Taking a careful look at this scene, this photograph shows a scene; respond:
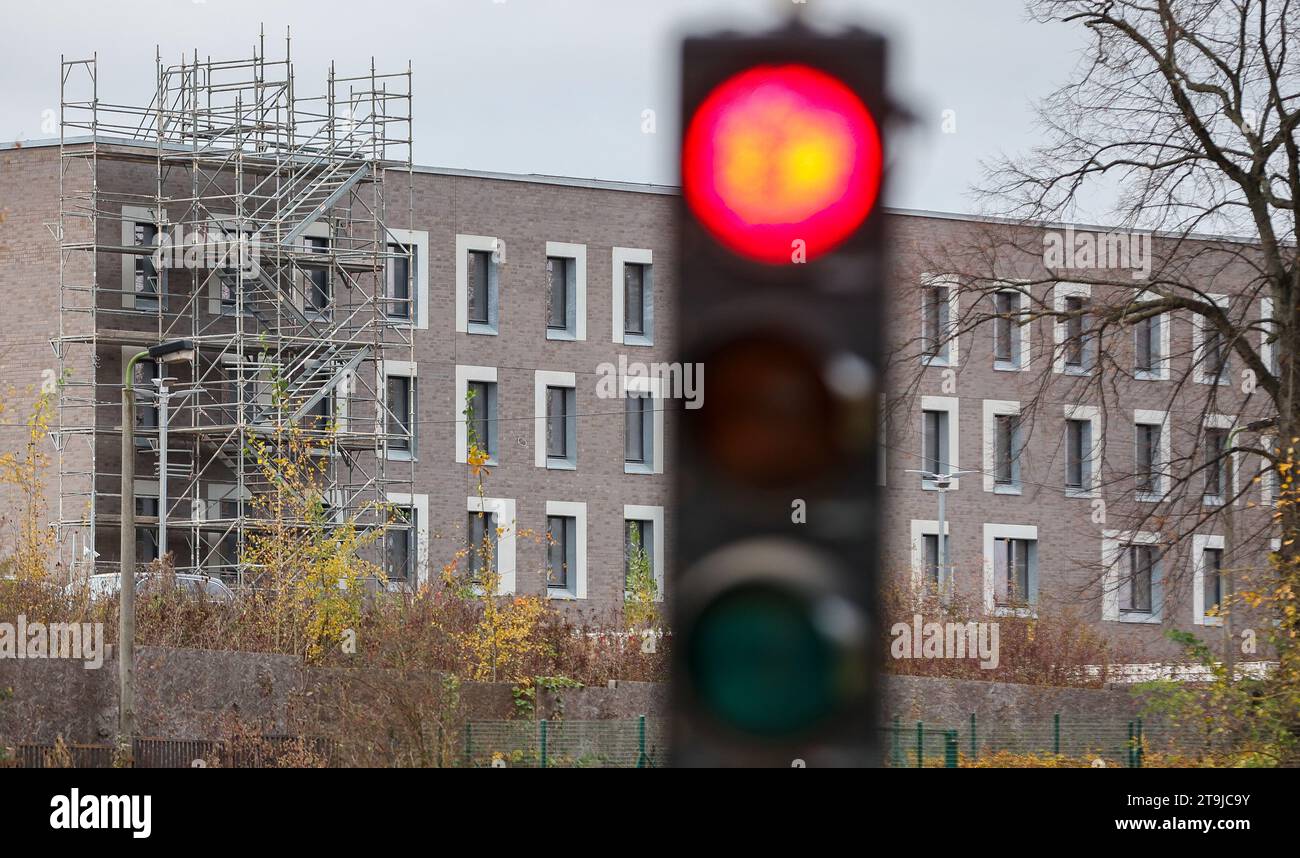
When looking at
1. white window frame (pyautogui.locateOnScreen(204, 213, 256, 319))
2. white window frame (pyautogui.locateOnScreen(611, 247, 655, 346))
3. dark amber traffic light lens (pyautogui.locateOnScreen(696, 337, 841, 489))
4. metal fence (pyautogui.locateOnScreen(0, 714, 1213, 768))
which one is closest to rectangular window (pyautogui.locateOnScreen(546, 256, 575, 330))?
white window frame (pyautogui.locateOnScreen(611, 247, 655, 346))

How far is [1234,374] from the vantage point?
48.1 m

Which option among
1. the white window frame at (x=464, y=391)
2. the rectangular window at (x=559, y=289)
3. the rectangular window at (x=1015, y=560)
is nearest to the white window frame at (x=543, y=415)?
the white window frame at (x=464, y=391)

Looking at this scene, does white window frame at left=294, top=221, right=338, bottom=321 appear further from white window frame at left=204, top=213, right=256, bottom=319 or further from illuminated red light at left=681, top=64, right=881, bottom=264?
illuminated red light at left=681, top=64, right=881, bottom=264

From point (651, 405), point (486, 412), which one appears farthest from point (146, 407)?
point (651, 405)

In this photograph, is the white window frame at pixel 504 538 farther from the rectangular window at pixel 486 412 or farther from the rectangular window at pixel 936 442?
the rectangular window at pixel 936 442

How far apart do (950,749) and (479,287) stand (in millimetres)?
32171

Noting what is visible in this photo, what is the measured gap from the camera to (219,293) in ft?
157

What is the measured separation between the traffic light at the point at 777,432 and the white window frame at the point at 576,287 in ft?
163

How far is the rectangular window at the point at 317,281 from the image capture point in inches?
1914

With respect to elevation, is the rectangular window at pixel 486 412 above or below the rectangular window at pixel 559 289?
below

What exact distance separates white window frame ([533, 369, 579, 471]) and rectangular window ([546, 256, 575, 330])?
1532 millimetres
